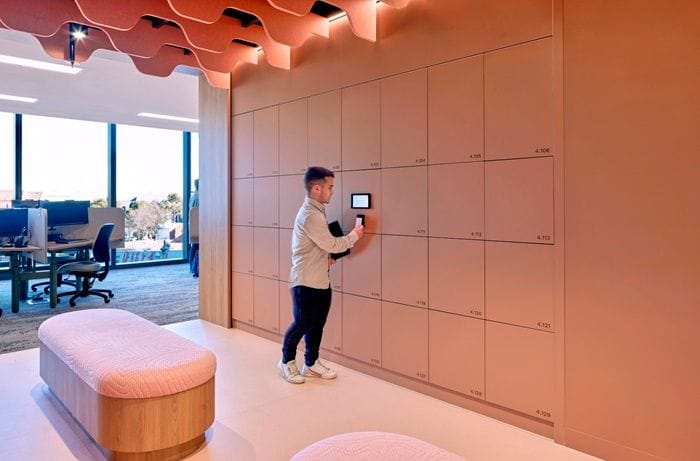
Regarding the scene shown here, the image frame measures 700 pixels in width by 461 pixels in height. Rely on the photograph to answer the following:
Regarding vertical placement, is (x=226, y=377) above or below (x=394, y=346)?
below

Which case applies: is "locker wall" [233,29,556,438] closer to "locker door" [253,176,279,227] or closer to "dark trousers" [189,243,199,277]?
"locker door" [253,176,279,227]

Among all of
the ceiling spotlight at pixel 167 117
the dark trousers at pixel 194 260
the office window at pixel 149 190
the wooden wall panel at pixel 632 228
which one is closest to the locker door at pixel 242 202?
the wooden wall panel at pixel 632 228

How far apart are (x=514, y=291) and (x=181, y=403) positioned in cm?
204

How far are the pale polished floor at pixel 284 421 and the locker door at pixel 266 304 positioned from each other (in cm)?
78

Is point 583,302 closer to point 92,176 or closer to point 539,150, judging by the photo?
point 539,150

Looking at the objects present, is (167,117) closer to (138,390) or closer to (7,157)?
Answer: (7,157)

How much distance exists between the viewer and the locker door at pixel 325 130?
3.96 metres

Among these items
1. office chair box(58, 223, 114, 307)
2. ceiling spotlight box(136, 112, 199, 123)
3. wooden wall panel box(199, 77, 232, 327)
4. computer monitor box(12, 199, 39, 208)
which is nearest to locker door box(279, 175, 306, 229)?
wooden wall panel box(199, 77, 232, 327)

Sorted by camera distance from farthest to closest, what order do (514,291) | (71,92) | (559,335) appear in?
(71,92), (514,291), (559,335)

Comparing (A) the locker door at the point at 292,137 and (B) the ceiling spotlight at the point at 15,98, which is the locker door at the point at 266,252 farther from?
(B) the ceiling spotlight at the point at 15,98

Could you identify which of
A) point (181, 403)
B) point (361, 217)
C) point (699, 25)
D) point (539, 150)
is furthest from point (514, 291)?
point (181, 403)

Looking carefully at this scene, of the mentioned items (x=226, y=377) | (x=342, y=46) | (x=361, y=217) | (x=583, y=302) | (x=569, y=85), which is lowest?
(x=226, y=377)

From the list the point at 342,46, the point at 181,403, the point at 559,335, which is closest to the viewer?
the point at 181,403

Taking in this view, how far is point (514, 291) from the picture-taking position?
9.30 ft
